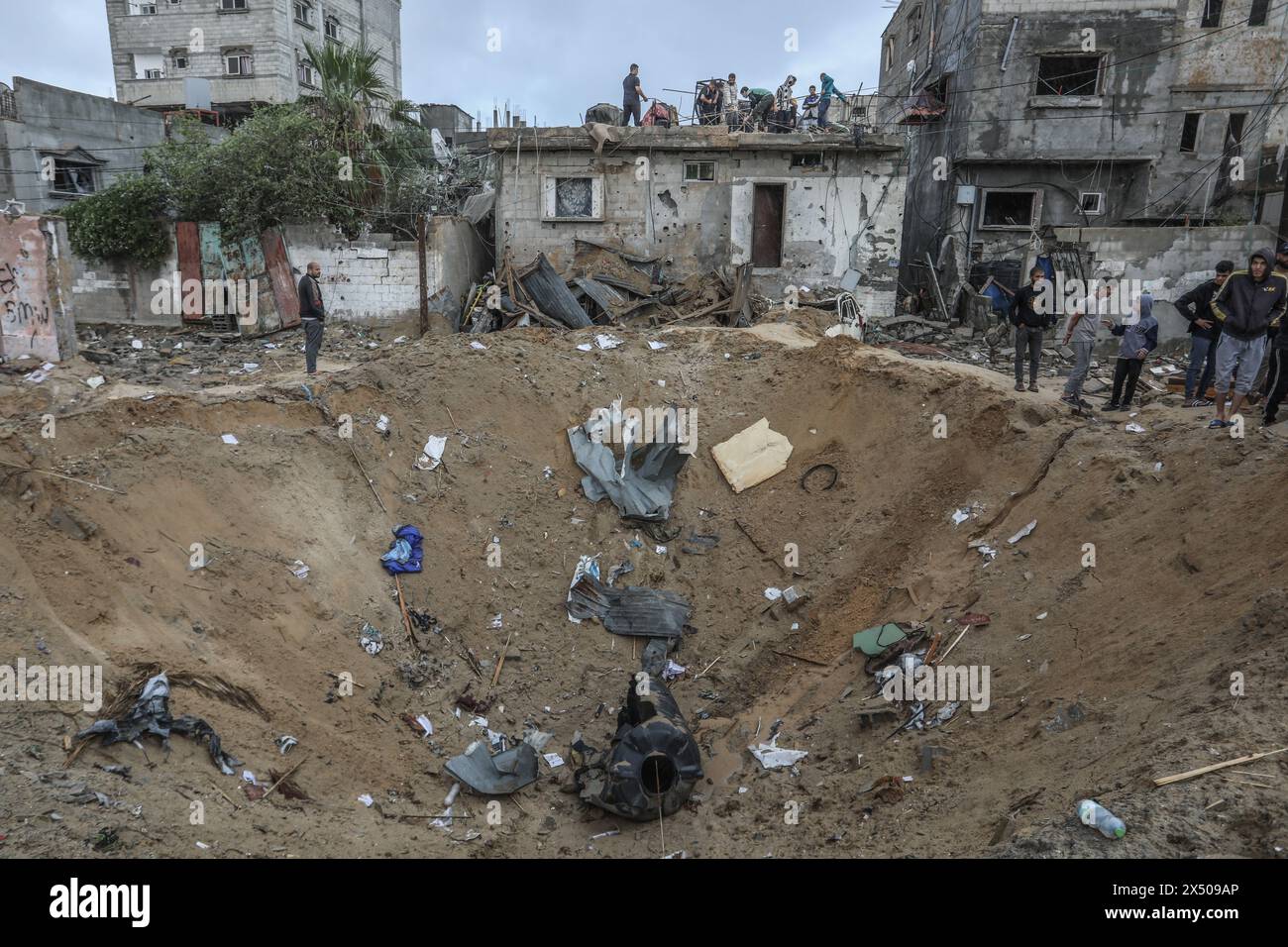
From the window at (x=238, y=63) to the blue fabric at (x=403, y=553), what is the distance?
88.2 ft

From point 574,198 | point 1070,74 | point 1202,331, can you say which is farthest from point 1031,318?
point 1070,74

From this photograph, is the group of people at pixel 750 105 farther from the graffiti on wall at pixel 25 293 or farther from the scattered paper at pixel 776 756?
the scattered paper at pixel 776 756

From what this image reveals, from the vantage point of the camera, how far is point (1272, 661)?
15.5 feet

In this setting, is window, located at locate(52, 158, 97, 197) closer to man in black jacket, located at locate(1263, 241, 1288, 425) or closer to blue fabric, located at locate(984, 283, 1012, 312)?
blue fabric, located at locate(984, 283, 1012, 312)

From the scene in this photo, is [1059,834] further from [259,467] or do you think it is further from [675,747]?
[259,467]

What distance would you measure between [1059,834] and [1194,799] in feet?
2.15

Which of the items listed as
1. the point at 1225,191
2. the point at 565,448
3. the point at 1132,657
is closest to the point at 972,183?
the point at 1225,191

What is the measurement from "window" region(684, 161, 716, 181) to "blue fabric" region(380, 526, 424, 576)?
10.8 metres

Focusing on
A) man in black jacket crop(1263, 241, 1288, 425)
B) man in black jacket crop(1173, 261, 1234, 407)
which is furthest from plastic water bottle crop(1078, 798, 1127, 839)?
man in black jacket crop(1173, 261, 1234, 407)

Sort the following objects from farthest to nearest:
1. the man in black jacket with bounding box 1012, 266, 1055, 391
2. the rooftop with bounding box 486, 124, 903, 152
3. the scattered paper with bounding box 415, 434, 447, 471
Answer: the rooftop with bounding box 486, 124, 903, 152, the man in black jacket with bounding box 1012, 266, 1055, 391, the scattered paper with bounding box 415, 434, 447, 471

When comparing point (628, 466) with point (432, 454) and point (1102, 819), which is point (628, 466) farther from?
point (1102, 819)

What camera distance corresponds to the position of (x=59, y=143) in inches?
805

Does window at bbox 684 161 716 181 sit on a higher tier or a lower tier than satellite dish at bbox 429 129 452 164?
lower

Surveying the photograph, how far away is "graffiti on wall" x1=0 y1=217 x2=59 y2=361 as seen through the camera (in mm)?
10648
